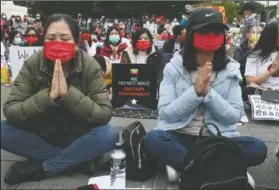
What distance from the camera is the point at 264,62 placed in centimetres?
461

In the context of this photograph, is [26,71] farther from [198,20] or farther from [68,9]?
[198,20]

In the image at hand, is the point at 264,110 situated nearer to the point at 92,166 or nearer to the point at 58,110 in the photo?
the point at 92,166

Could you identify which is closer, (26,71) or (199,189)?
(199,189)

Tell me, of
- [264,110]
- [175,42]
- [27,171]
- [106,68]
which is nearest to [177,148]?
[27,171]

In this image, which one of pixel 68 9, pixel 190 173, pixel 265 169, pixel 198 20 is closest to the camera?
pixel 68 9

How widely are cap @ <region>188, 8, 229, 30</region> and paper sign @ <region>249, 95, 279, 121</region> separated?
7.35ft

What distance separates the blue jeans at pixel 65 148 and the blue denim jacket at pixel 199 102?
1.41 ft

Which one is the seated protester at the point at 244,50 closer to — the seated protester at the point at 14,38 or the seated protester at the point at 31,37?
the seated protester at the point at 31,37

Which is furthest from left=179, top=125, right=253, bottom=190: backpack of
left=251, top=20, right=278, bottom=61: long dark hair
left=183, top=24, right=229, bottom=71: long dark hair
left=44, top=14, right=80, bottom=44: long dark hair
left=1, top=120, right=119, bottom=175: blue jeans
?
left=251, top=20, right=278, bottom=61: long dark hair

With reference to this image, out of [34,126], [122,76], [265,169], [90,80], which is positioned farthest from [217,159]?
[122,76]

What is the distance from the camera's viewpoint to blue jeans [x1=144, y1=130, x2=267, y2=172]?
2582 mm

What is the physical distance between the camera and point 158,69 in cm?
514

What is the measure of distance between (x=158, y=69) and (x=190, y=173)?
2.92m

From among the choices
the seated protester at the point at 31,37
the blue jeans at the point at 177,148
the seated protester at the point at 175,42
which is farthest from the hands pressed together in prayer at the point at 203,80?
the seated protester at the point at 175,42
